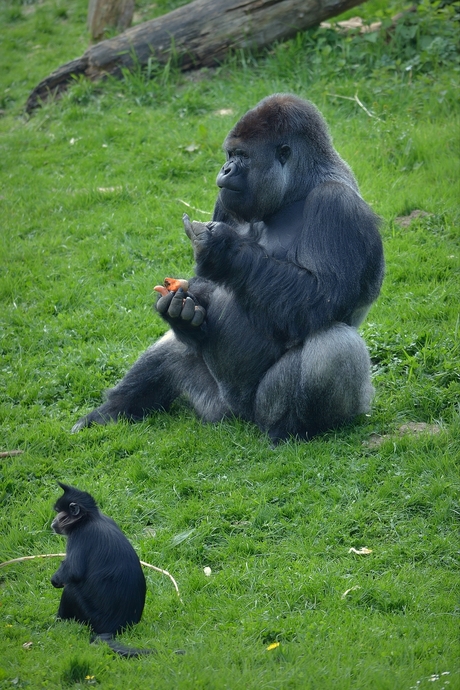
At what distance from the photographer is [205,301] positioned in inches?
217

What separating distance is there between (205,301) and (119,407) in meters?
0.88

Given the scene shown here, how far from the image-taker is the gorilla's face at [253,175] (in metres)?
5.12

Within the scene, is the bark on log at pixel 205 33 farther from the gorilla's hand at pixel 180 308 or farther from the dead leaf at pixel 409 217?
the gorilla's hand at pixel 180 308

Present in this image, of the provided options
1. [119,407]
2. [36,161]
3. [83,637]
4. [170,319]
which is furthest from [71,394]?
[36,161]

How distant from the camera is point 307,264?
4.98m

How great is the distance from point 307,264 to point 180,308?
2.62 feet

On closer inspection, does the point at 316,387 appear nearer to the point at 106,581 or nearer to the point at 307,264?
the point at 307,264

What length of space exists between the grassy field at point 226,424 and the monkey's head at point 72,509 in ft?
1.37

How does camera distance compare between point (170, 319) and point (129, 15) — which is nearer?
point (170, 319)

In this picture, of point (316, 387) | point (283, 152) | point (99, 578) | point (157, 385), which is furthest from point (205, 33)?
point (99, 578)

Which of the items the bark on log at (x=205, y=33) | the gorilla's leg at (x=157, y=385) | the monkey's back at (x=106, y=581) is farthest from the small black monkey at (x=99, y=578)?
the bark on log at (x=205, y=33)

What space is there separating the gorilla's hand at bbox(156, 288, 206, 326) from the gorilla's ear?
95cm

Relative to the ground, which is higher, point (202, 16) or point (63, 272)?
point (202, 16)

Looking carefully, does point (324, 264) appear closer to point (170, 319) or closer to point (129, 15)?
point (170, 319)
